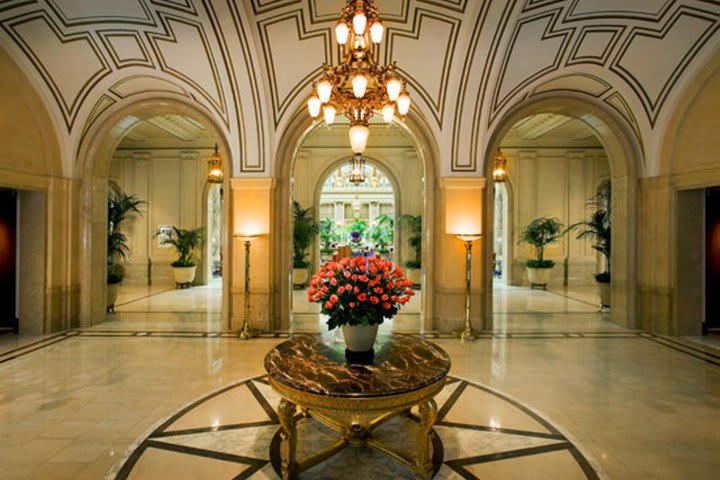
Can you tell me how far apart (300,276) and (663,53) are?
9.50m

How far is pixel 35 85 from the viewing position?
6246 mm

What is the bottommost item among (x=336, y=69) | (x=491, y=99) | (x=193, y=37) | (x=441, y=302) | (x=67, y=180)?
(x=441, y=302)

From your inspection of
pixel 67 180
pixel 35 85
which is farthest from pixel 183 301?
pixel 35 85

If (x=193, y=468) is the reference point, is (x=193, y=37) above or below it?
above

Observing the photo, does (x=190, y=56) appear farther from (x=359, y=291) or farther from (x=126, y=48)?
(x=359, y=291)

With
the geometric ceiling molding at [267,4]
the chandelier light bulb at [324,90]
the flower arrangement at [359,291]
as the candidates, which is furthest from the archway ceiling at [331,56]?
the flower arrangement at [359,291]

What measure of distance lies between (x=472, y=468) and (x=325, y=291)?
164 centimetres

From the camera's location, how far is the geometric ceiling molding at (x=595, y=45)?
18.9ft

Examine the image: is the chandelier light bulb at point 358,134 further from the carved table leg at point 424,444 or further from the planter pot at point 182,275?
the planter pot at point 182,275

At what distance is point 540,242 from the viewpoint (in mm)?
12203

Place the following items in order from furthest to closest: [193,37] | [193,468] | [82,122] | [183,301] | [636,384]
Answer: [183,301] < [82,122] < [193,37] < [636,384] < [193,468]

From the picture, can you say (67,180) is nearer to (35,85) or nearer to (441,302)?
(35,85)

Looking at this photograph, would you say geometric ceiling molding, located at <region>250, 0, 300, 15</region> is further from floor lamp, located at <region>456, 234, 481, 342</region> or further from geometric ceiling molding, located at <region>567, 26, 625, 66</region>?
floor lamp, located at <region>456, 234, 481, 342</region>

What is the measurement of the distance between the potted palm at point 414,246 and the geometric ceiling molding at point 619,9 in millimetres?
7753
